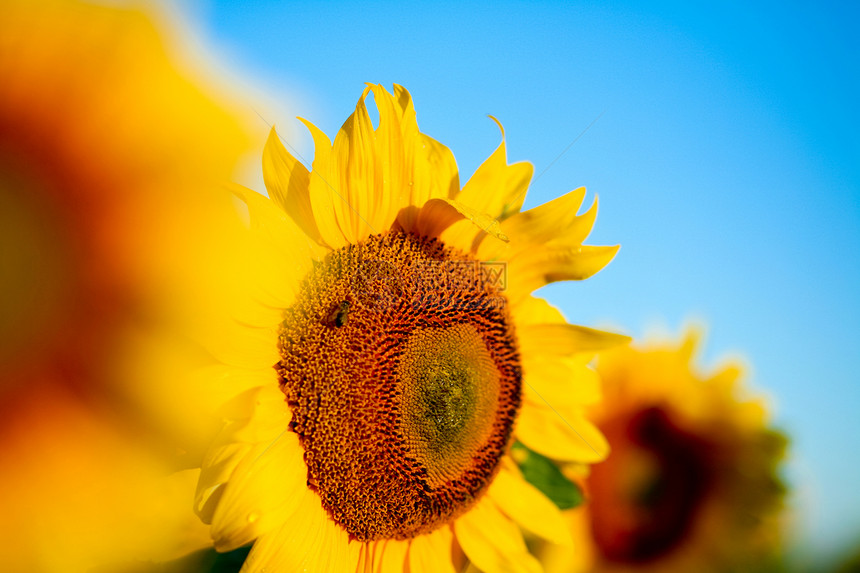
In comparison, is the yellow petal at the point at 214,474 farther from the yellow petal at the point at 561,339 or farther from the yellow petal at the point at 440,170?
the yellow petal at the point at 561,339

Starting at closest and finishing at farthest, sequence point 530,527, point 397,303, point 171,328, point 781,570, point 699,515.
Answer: point 171,328 < point 397,303 < point 530,527 < point 699,515 < point 781,570

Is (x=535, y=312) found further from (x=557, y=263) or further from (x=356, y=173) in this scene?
(x=356, y=173)

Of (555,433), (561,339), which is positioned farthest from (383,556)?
(561,339)

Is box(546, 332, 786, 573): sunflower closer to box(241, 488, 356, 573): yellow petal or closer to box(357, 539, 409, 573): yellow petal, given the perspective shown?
box(357, 539, 409, 573): yellow petal

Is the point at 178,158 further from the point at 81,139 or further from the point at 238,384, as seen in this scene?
the point at 238,384

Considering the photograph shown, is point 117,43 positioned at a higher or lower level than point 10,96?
higher

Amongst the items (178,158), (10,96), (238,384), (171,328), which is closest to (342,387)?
(238,384)
